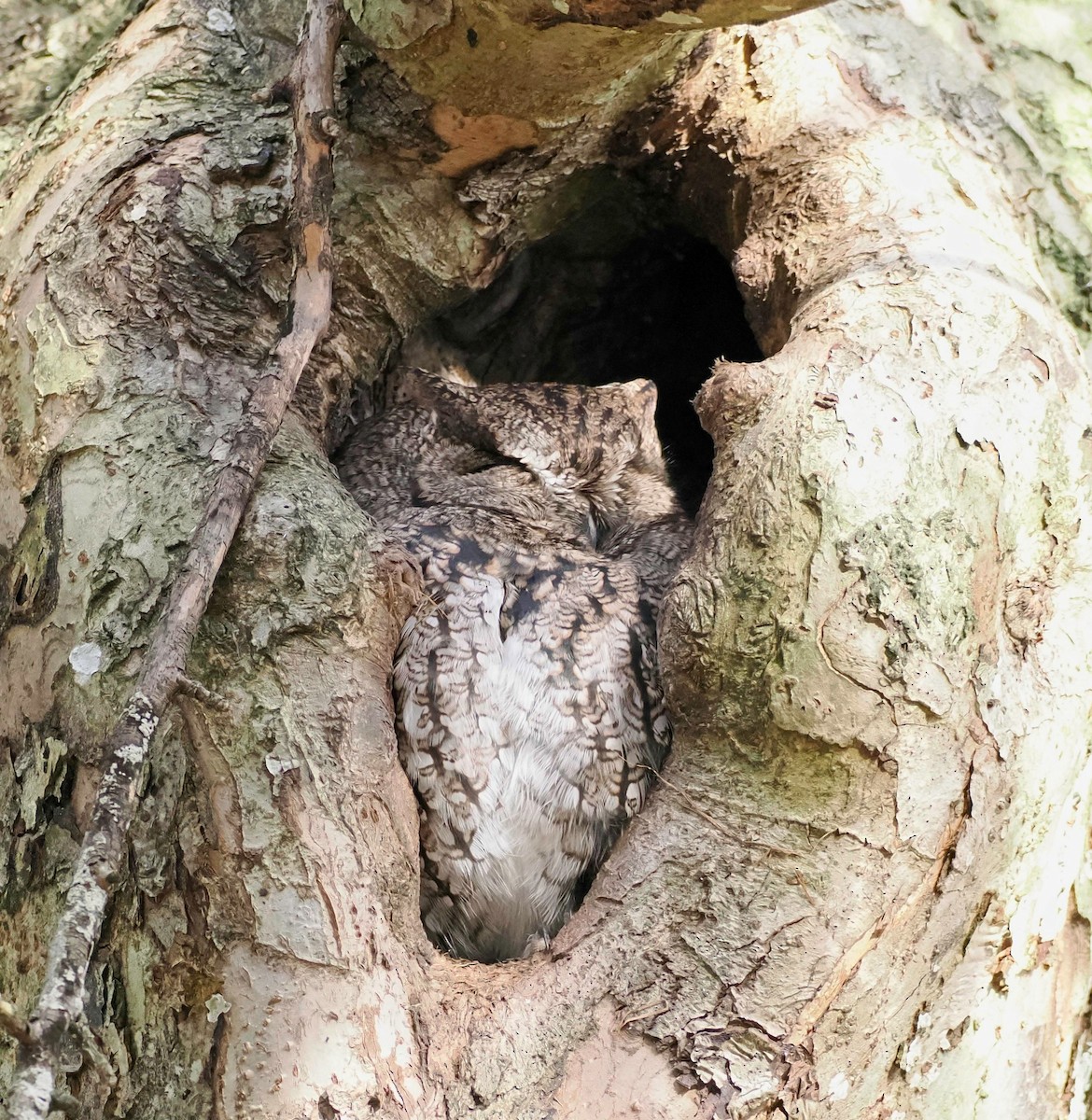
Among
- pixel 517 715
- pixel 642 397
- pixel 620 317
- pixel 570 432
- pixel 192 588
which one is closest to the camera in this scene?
pixel 192 588

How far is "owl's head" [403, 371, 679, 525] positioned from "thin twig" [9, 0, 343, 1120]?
2.75 feet

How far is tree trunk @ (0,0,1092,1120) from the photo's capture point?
5.55 feet

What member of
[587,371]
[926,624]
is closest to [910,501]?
[926,624]

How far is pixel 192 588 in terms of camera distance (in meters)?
1.60

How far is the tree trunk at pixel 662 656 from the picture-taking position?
1.69 meters

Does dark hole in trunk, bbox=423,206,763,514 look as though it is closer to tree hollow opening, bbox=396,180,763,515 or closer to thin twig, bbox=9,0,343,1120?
tree hollow opening, bbox=396,180,763,515

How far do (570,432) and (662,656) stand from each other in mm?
935

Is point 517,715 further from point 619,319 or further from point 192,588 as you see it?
point 619,319

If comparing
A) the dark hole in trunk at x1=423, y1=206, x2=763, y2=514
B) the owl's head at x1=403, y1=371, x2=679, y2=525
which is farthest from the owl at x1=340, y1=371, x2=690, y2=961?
the dark hole in trunk at x1=423, y1=206, x2=763, y2=514

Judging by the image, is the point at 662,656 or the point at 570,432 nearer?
the point at 662,656

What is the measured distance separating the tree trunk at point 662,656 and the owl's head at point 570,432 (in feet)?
1.98

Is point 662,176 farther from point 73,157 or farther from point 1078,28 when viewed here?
point 73,157

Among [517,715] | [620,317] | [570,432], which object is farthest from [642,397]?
[517,715]

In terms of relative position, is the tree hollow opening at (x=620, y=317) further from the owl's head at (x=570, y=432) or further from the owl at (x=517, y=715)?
the owl at (x=517, y=715)
